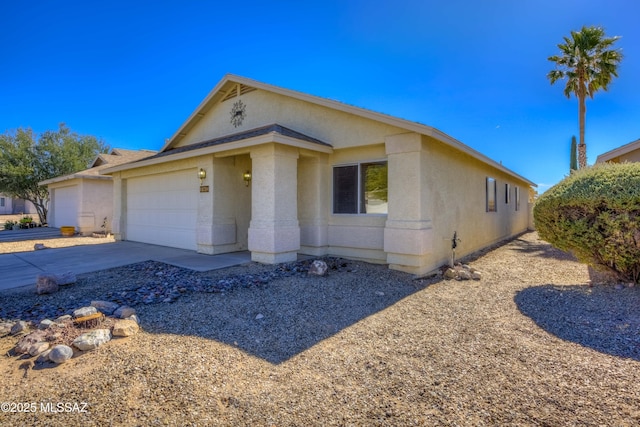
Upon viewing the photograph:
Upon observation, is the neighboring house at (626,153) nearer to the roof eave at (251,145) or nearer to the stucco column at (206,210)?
the roof eave at (251,145)

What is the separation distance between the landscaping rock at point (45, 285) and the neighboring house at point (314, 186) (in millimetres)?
3951

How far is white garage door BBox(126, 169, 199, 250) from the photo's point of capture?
34.7 ft

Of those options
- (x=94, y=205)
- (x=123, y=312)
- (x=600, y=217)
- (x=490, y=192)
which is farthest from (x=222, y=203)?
(x=94, y=205)

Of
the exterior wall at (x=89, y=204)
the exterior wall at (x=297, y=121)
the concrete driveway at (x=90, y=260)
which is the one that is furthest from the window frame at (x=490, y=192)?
the exterior wall at (x=89, y=204)

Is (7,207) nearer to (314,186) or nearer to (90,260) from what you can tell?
(90,260)

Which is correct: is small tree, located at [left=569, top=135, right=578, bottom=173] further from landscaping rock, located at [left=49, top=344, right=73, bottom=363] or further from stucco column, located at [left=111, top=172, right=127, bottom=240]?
landscaping rock, located at [left=49, top=344, right=73, bottom=363]

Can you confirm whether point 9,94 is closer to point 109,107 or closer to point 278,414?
point 109,107

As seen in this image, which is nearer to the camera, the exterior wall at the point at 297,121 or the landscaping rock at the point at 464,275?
the landscaping rock at the point at 464,275

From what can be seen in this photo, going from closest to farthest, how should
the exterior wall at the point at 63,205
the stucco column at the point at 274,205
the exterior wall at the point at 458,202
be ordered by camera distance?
the stucco column at the point at 274,205, the exterior wall at the point at 458,202, the exterior wall at the point at 63,205

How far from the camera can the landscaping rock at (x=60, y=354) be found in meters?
3.36

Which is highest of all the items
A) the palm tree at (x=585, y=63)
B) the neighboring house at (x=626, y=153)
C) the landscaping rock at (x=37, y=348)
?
the palm tree at (x=585, y=63)

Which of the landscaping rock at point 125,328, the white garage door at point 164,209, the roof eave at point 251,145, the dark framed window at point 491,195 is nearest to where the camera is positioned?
the landscaping rock at point 125,328

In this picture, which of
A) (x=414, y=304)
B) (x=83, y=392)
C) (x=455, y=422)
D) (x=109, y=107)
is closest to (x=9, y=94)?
(x=109, y=107)

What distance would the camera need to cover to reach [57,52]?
1150cm
